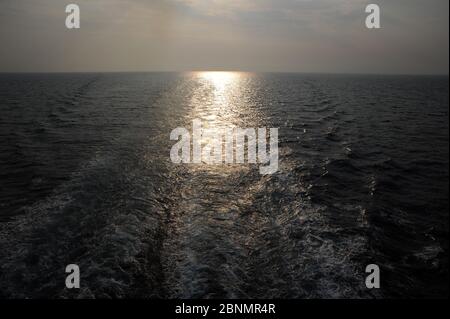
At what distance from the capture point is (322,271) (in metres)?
10.4

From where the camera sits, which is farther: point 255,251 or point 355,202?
point 355,202

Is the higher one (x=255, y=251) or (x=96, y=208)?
(x=96, y=208)

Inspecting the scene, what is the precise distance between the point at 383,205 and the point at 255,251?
294 inches

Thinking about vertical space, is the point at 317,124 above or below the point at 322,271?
above

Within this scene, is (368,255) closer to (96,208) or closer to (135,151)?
(96,208)

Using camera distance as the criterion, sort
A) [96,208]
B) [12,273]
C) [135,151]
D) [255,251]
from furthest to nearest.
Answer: [135,151], [96,208], [255,251], [12,273]

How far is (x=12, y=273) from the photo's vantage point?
9.82 metres

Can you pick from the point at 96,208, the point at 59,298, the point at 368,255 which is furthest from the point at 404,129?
the point at 59,298

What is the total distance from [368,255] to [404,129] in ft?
83.5

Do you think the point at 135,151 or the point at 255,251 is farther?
the point at 135,151
